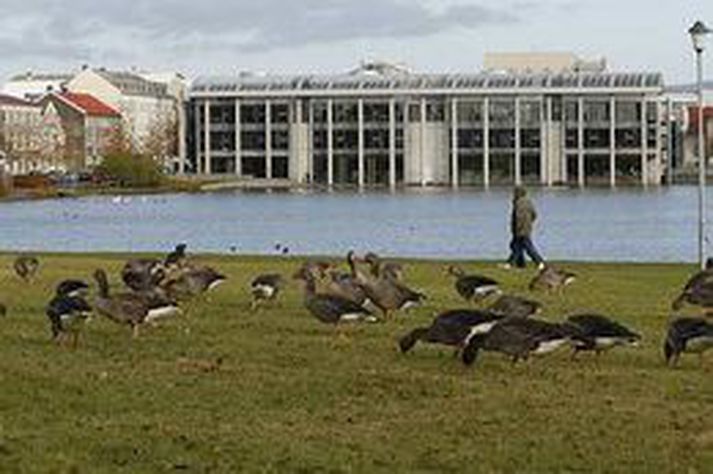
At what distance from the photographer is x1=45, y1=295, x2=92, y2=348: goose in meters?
19.0

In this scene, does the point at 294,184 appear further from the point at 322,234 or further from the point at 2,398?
the point at 2,398

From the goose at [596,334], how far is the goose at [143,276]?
7013 millimetres

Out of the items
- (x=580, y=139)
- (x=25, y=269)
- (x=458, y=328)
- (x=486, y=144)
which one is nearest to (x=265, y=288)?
(x=458, y=328)

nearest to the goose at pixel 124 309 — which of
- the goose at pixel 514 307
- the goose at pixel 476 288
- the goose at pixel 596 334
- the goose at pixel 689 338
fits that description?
the goose at pixel 514 307

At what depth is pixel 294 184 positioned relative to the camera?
611 ft

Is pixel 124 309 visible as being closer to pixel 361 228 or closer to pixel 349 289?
pixel 349 289

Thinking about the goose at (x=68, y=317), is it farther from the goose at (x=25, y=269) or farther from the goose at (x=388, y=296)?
the goose at (x=25, y=269)

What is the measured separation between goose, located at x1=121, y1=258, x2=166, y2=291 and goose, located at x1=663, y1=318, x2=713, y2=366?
7787 mm

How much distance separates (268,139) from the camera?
195m

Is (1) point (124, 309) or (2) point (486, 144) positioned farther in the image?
(2) point (486, 144)

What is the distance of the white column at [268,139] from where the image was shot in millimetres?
194125

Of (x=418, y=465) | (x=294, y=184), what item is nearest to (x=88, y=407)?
(x=418, y=465)

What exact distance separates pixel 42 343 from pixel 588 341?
6.25 metres

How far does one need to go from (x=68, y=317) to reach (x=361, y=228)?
187 ft
